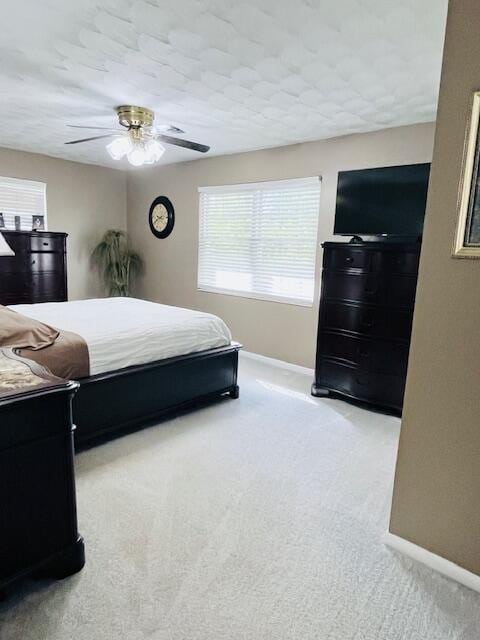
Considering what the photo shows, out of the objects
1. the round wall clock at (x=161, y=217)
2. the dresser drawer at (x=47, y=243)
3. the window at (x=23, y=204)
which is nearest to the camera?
the dresser drawer at (x=47, y=243)

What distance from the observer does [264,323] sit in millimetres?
4840

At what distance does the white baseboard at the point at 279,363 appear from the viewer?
14.7ft

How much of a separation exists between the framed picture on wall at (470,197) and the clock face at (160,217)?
4.56 m

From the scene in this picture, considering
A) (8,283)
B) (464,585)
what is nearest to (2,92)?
(8,283)

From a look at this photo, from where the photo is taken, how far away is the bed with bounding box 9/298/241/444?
107 inches

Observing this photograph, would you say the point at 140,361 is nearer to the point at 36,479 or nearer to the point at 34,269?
the point at 36,479

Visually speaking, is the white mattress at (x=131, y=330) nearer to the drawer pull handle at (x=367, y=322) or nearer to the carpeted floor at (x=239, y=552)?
the carpeted floor at (x=239, y=552)

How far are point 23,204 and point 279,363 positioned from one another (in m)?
3.73

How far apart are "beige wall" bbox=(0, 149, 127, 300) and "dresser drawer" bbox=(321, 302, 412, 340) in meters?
3.73

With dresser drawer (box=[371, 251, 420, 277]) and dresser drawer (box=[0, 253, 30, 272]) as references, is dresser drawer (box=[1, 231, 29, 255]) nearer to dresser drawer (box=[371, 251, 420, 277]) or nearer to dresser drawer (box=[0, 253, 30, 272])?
dresser drawer (box=[0, 253, 30, 272])

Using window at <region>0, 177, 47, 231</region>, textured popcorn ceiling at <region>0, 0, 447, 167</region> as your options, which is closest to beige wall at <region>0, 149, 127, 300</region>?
window at <region>0, 177, 47, 231</region>

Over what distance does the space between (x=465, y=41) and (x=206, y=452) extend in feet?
8.26

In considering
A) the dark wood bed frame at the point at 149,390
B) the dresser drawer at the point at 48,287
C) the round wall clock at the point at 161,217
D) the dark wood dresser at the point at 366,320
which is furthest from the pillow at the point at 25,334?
the round wall clock at the point at 161,217

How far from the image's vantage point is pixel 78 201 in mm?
5586
